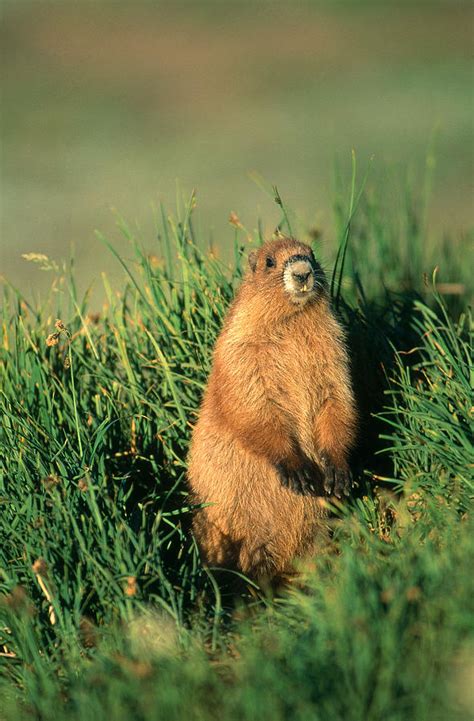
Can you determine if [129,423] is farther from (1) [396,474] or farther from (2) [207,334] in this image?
(1) [396,474]

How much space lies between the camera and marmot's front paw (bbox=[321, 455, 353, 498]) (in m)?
4.29

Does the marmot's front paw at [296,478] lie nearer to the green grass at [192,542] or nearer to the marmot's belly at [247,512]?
the marmot's belly at [247,512]

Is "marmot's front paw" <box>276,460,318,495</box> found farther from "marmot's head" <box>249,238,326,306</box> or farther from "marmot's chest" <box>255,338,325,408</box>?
"marmot's head" <box>249,238,326,306</box>

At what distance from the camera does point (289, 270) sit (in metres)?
4.30

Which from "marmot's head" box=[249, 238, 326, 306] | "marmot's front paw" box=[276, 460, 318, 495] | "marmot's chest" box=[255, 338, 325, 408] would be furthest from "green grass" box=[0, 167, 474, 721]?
"marmot's head" box=[249, 238, 326, 306]

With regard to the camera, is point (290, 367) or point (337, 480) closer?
point (337, 480)

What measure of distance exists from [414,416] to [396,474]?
0.43 meters

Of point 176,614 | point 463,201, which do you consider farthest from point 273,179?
point 176,614

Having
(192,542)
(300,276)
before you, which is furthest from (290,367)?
(192,542)

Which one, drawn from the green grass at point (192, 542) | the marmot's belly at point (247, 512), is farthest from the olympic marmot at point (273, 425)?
the green grass at point (192, 542)

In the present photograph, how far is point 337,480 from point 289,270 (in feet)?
3.40

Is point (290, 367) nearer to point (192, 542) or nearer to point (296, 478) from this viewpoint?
point (296, 478)

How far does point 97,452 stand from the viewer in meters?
4.33

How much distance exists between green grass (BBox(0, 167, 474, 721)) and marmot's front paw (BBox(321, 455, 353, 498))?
138mm
